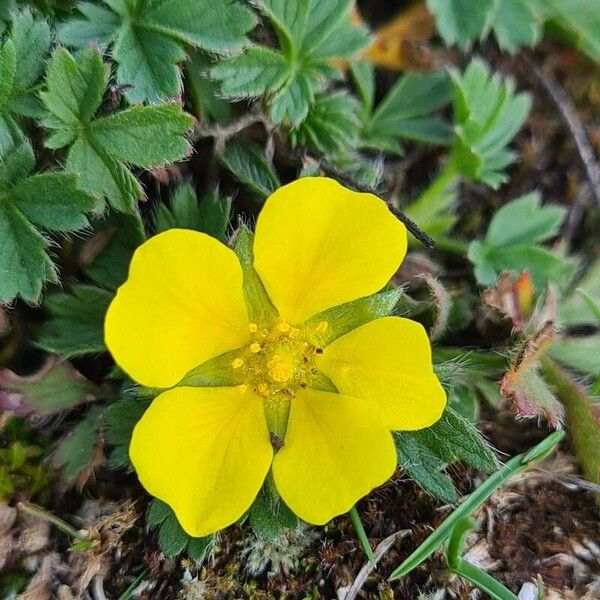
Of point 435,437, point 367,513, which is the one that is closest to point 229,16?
point 435,437

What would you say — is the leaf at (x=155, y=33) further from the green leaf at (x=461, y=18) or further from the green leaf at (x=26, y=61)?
the green leaf at (x=461, y=18)

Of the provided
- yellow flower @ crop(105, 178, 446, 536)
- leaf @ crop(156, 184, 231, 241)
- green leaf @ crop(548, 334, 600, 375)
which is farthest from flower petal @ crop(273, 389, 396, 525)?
green leaf @ crop(548, 334, 600, 375)

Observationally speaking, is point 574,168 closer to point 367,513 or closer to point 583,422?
point 583,422

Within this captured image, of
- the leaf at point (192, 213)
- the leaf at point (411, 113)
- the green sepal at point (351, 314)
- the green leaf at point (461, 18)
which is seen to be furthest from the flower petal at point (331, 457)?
the green leaf at point (461, 18)

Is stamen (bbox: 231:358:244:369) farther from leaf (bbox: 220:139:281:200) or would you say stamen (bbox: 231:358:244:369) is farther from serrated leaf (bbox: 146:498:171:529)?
leaf (bbox: 220:139:281:200)

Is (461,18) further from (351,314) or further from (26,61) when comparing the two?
(26,61)

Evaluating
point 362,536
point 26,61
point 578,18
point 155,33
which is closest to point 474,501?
point 362,536
